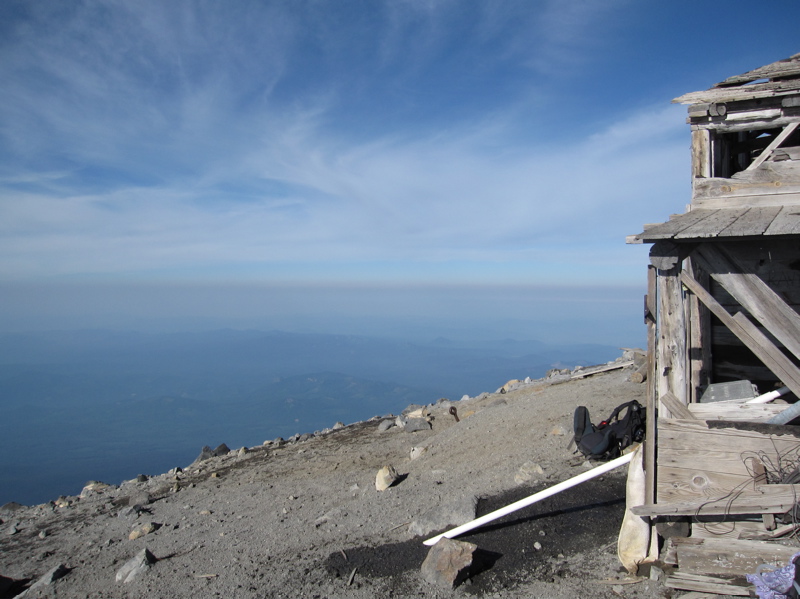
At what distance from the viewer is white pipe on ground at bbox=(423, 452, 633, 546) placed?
6031 millimetres

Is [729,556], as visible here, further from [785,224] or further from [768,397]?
[785,224]

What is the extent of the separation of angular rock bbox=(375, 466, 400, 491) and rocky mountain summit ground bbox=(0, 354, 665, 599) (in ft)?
0.35

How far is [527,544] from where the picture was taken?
6.14 meters

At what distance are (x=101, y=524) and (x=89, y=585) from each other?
3012 millimetres

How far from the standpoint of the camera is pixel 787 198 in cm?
664

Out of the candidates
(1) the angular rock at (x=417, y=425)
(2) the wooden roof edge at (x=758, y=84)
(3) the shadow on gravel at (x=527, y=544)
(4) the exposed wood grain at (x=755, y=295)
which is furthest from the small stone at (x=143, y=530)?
(2) the wooden roof edge at (x=758, y=84)

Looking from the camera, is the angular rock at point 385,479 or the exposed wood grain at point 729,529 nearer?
the exposed wood grain at point 729,529

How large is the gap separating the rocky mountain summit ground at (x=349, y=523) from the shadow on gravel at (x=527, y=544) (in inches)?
0.8

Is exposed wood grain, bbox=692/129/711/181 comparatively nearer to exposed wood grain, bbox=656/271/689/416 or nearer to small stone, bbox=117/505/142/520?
exposed wood grain, bbox=656/271/689/416

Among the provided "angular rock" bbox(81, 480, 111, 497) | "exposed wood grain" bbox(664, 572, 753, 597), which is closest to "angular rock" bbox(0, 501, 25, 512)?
"angular rock" bbox(81, 480, 111, 497)

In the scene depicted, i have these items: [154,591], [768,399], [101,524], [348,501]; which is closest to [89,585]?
[154,591]

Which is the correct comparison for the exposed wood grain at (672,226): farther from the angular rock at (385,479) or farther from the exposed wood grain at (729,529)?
the angular rock at (385,479)

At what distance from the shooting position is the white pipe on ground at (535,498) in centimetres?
603

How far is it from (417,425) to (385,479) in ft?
15.4
